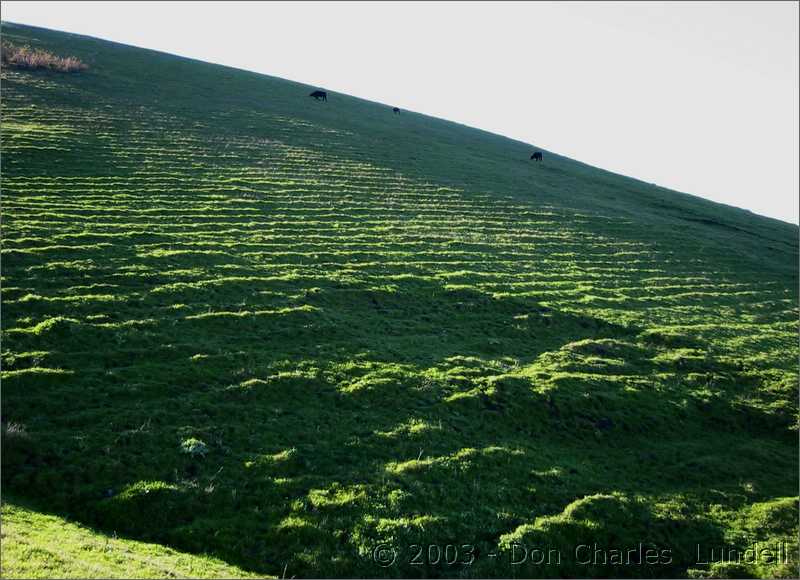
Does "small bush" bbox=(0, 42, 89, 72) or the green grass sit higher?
"small bush" bbox=(0, 42, 89, 72)

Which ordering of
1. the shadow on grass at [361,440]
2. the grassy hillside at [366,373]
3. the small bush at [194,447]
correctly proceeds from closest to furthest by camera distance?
the shadow on grass at [361,440] < the grassy hillside at [366,373] < the small bush at [194,447]

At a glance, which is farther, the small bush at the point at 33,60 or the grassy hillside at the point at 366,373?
the small bush at the point at 33,60


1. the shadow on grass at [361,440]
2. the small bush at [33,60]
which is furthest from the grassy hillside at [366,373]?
the small bush at [33,60]

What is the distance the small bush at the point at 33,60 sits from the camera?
50438 mm

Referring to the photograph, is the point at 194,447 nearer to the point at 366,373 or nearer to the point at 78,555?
the point at 78,555

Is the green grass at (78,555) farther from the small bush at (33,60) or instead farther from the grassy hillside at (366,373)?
the small bush at (33,60)

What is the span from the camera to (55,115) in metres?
40.0

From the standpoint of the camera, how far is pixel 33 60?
50.8 metres

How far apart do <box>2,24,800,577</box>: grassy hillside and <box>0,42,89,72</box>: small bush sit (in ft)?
52.9

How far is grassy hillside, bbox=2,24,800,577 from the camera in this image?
11773mm

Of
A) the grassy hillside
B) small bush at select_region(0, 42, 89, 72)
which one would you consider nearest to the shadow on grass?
the grassy hillside

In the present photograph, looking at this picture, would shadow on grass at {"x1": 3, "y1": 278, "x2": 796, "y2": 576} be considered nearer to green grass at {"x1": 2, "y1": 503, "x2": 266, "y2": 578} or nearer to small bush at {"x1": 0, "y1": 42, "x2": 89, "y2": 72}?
green grass at {"x1": 2, "y1": 503, "x2": 266, "y2": 578}

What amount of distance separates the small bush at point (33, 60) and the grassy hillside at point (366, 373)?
634 inches

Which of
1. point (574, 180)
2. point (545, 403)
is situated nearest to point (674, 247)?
point (574, 180)
